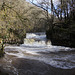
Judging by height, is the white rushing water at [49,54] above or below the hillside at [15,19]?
below

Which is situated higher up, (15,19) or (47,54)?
(15,19)

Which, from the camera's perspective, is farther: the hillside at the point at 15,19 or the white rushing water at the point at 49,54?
the white rushing water at the point at 49,54

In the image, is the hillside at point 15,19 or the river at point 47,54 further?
the river at point 47,54

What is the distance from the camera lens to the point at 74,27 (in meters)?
12.4

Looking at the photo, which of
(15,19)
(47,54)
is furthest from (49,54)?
(15,19)

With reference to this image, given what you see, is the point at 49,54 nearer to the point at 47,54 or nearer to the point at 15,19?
the point at 47,54

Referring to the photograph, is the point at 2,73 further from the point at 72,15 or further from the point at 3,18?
the point at 72,15

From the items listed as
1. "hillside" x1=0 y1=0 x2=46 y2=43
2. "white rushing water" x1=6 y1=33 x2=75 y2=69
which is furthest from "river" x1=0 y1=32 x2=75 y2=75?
"hillside" x1=0 y1=0 x2=46 y2=43

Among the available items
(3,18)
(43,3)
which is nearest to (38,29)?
(43,3)

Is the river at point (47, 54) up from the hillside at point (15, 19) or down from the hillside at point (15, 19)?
down

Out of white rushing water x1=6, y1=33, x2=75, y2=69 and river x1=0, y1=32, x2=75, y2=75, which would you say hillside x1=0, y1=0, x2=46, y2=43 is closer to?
river x1=0, y1=32, x2=75, y2=75

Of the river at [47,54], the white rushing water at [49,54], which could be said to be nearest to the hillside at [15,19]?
the river at [47,54]

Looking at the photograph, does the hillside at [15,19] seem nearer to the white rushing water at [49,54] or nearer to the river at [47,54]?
the river at [47,54]

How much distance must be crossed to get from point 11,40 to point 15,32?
1398mm
